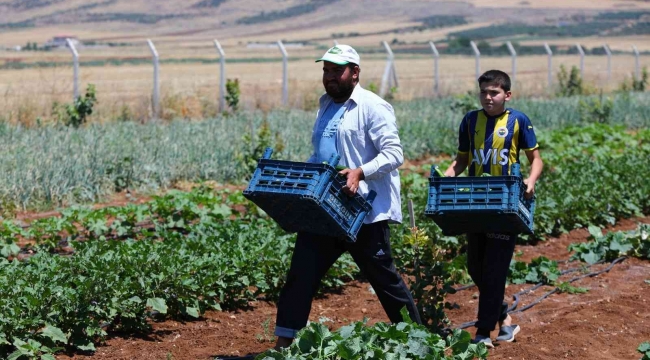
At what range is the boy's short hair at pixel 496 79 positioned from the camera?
595cm

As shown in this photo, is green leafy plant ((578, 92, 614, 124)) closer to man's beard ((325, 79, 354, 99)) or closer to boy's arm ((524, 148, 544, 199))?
boy's arm ((524, 148, 544, 199))

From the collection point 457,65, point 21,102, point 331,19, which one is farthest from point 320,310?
point 331,19

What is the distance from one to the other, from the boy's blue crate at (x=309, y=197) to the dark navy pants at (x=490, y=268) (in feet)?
3.22

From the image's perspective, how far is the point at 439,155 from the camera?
1541cm

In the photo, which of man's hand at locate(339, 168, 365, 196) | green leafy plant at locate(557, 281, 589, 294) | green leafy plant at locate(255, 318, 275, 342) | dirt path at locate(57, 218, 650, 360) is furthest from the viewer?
green leafy plant at locate(557, 281, 589, 294)

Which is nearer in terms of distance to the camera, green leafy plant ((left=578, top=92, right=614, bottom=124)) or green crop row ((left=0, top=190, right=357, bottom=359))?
green crop row ((left=0, top=190, right=357, bottom=359))

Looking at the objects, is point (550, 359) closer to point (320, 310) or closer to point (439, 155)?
point (320, 310)

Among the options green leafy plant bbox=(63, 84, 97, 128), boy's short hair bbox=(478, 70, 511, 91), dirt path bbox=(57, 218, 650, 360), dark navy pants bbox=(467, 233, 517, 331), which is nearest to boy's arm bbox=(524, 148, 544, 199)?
dark navy pants bbox=(467, 233, 517, 331)

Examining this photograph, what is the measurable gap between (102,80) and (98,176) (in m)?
29.0

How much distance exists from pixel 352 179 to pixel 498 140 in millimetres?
1178

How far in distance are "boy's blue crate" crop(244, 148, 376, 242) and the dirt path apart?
1145 millimetres

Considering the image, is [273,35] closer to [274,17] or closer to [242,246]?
[274,17]

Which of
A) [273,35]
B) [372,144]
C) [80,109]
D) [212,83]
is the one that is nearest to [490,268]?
[372,144]

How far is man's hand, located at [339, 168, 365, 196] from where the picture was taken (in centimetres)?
517
